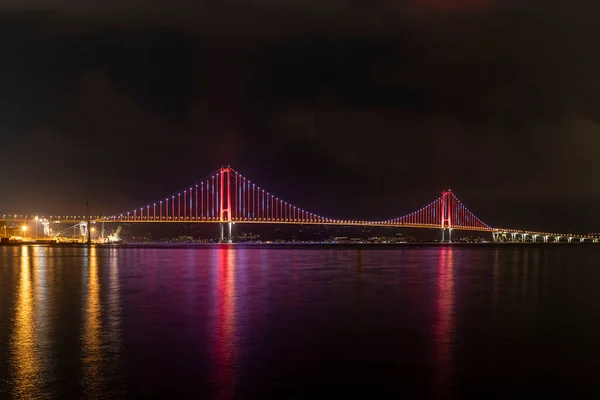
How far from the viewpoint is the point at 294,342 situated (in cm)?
1063

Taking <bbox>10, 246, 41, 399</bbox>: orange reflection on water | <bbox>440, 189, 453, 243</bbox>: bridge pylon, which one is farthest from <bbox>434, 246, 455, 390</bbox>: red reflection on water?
<bbox>440, 189, 453, 243</bbox>: bridge pylon

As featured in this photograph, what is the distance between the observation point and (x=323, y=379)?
8.08 meters

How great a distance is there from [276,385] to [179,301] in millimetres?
8932

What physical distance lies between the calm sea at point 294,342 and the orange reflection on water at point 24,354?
25 millimetres

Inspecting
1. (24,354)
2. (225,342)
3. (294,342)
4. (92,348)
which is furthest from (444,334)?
(24,354)

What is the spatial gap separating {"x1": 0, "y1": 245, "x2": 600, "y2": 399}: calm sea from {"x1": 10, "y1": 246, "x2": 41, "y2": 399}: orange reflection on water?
2 cm

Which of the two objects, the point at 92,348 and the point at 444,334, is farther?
the point at 444,334

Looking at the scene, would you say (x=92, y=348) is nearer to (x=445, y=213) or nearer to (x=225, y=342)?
(x=225, y=342)

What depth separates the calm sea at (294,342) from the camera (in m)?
7.80

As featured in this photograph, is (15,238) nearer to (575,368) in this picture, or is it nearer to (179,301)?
(179,301)

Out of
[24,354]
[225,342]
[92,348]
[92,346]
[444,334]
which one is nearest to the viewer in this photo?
[24,354]

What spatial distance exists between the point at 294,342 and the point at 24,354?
446 cm

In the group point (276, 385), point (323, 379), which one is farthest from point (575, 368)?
point (276, 385)

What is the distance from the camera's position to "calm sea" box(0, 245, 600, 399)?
780 centimetres
